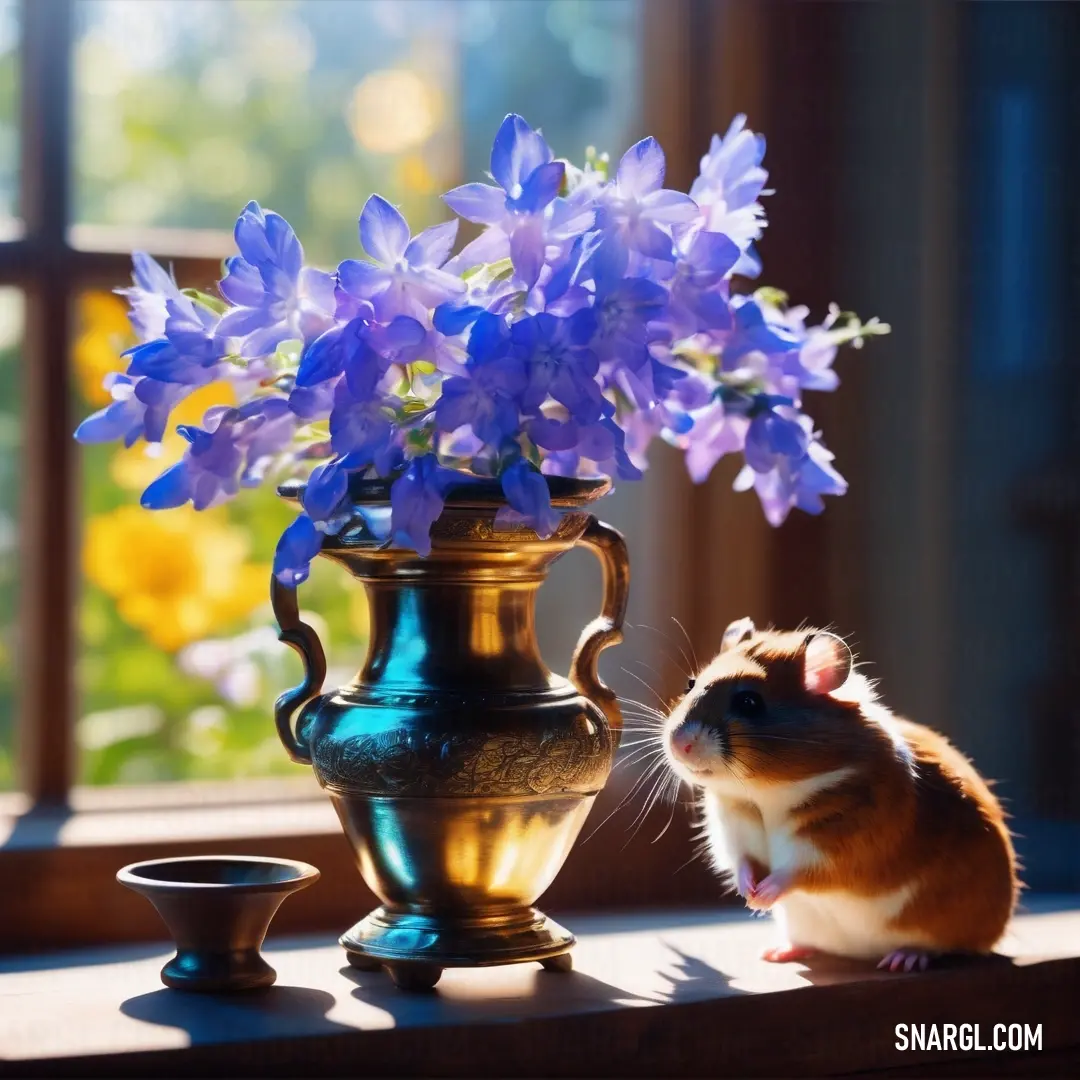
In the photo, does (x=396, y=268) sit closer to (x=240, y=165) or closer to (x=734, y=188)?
(x=734, y=188)

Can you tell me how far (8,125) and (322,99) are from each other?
368 millimetres

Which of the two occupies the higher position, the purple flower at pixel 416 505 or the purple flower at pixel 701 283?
the purple flower at pixel 701 283

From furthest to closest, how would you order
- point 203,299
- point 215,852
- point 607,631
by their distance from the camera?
point 215,852 → point 607,631 → point 203,299

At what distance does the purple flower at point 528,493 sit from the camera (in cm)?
100

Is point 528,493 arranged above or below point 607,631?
above

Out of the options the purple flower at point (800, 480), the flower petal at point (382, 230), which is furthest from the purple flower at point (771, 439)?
the flower petal at point (382, 230)

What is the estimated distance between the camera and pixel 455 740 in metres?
1.07

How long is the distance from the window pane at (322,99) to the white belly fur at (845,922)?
0.83 metres

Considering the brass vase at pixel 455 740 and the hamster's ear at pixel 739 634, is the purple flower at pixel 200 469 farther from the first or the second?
the hamster's ear at pixel 739 634

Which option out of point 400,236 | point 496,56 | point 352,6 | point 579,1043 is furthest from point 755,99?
point 579,1043

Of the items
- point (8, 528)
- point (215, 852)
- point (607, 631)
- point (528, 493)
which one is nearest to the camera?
point (528, 493)

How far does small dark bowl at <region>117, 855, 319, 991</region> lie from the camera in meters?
1.09

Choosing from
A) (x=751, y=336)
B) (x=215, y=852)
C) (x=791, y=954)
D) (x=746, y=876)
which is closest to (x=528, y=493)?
(x=751, y=336)

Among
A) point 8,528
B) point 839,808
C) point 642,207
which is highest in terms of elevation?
point 642,207
